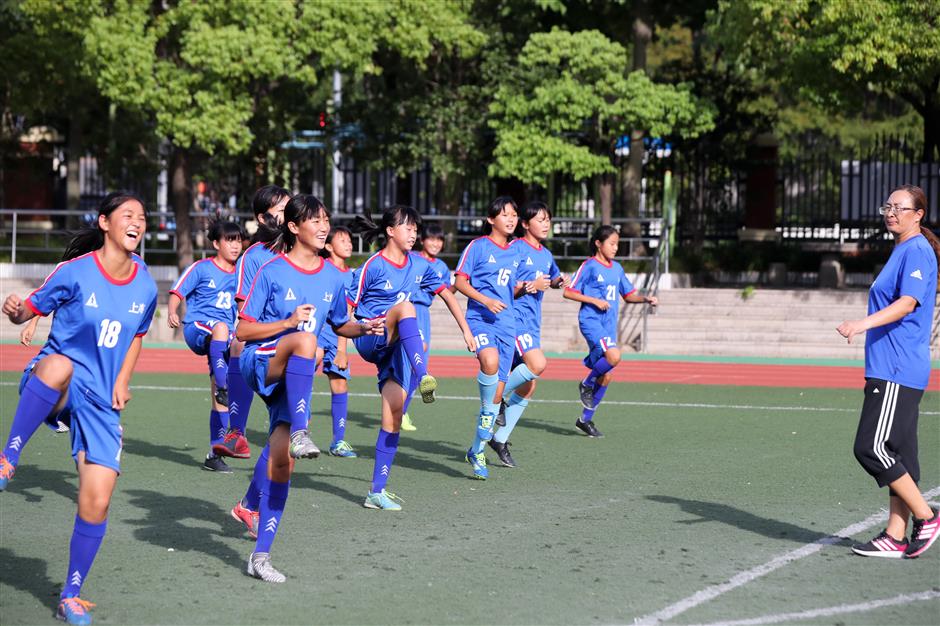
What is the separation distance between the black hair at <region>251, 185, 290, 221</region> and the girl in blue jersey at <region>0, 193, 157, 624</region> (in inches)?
127

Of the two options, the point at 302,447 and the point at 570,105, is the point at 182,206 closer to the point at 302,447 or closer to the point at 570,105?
the point at 570,105

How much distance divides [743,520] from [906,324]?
5.97 feet

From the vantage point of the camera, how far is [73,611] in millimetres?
6289

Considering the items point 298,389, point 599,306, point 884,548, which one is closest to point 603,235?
point 599,306

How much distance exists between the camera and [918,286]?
25.0 feet

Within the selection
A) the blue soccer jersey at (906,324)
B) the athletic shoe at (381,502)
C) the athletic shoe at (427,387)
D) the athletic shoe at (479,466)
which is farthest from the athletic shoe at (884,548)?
the athletic shoe at (479,466)

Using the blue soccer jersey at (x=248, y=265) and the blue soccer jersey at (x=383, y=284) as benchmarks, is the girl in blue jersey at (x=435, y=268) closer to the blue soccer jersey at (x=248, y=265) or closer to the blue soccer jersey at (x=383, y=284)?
the blue soccer jersey at (x=383, y=284)

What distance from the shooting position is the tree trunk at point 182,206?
27203mm

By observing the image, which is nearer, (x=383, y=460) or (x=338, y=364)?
(x=383, y=460)

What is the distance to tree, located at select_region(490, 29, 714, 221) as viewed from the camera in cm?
2630

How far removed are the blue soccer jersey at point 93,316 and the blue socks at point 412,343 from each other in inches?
107

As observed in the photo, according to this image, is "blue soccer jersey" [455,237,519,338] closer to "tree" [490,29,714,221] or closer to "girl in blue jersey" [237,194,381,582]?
"girl in blue jersey" [237,194,381,582]

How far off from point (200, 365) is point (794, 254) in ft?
50.8

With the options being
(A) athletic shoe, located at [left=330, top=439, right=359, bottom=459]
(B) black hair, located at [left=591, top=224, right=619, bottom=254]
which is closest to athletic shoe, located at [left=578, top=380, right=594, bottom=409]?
(B) black hair, located at [left=591, top=224, right=619, bottom=254]
